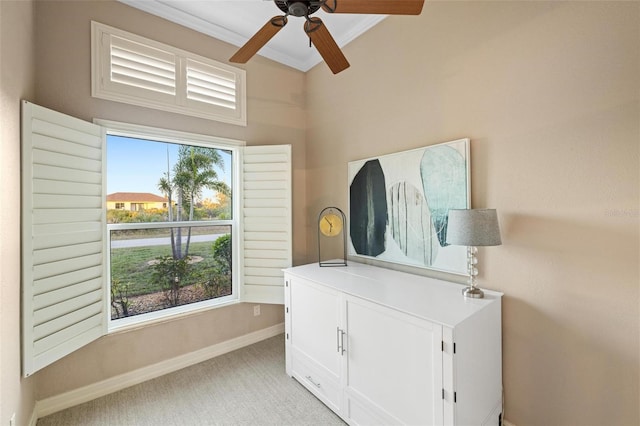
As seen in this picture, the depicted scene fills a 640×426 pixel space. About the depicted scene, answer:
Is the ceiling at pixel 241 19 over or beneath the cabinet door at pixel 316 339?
over

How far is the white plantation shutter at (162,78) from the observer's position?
7.16 feet

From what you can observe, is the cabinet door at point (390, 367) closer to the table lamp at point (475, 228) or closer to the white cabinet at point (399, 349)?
the white cabinet at point (399, 349)

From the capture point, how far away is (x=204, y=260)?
2.84 meters

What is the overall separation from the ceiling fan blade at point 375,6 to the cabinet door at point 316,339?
5.40ft

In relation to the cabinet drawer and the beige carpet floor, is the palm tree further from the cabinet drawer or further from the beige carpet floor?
the cabinet drawer

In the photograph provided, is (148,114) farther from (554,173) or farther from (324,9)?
(554,173)

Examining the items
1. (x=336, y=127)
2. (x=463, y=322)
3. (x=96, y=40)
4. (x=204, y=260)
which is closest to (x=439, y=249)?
(x=463, y=322)

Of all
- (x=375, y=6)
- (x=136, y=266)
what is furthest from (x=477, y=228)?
(x=136, y=266)

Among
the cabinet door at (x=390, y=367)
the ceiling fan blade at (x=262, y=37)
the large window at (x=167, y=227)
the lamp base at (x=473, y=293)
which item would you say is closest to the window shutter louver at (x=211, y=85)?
the large window at (x=167, y=227)

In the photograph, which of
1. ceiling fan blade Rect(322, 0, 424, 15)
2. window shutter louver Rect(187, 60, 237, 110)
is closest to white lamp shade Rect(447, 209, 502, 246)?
ceiling fan blade Rect(322, 0, 424, 15)

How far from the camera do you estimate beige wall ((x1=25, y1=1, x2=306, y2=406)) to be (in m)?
2.00

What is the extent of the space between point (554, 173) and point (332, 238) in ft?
6.41

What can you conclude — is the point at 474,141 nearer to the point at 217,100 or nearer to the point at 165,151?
the point at 217,100

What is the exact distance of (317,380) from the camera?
2115 millimetres
